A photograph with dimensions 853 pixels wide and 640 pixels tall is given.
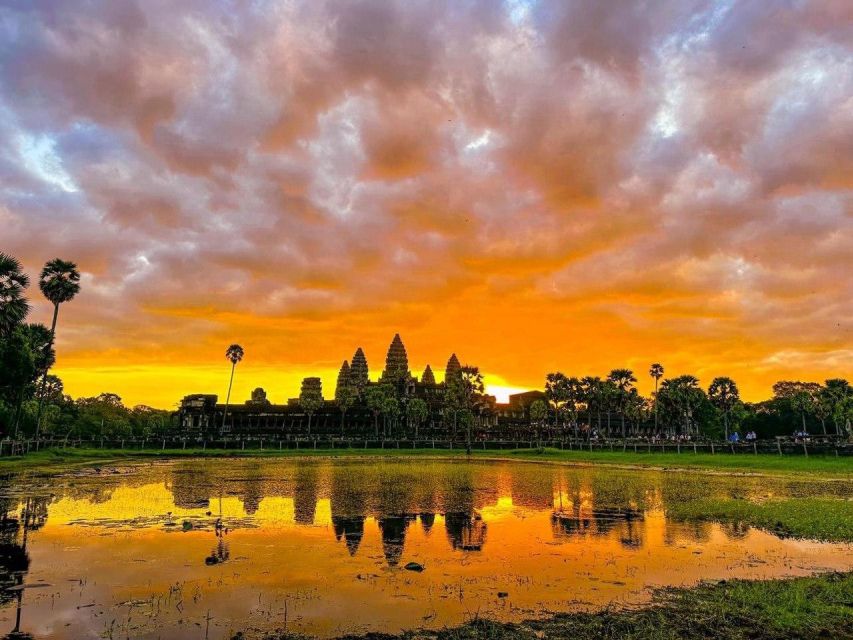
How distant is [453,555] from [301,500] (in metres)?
15.8

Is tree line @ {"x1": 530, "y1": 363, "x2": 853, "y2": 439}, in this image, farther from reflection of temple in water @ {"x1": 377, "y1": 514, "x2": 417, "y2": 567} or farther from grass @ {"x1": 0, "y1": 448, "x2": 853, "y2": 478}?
reflection of temple in water @ {"x1": 377, "y1": 514, "x2": 417, "y2": 567}

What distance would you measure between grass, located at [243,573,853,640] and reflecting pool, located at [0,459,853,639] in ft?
2.68

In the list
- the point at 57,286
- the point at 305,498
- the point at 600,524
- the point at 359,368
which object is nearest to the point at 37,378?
the point at 57,286

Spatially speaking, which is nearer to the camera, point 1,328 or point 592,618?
point 592,618

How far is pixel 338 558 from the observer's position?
18.0 m

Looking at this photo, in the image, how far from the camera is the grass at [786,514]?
21.9 meters

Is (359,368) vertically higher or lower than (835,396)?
higher

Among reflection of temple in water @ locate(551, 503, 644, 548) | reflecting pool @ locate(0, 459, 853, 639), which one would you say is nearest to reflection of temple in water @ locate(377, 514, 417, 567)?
reflecting pool @ locate(0, 459, 853, 639)

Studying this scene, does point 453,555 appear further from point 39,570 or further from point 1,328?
point 1,328

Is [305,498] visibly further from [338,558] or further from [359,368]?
[359,368]

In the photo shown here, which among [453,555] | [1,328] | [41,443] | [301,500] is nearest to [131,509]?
[301,500]

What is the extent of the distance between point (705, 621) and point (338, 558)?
10.4 meters

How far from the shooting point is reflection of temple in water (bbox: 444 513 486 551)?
67.1 ft

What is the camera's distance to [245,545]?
1995cm
